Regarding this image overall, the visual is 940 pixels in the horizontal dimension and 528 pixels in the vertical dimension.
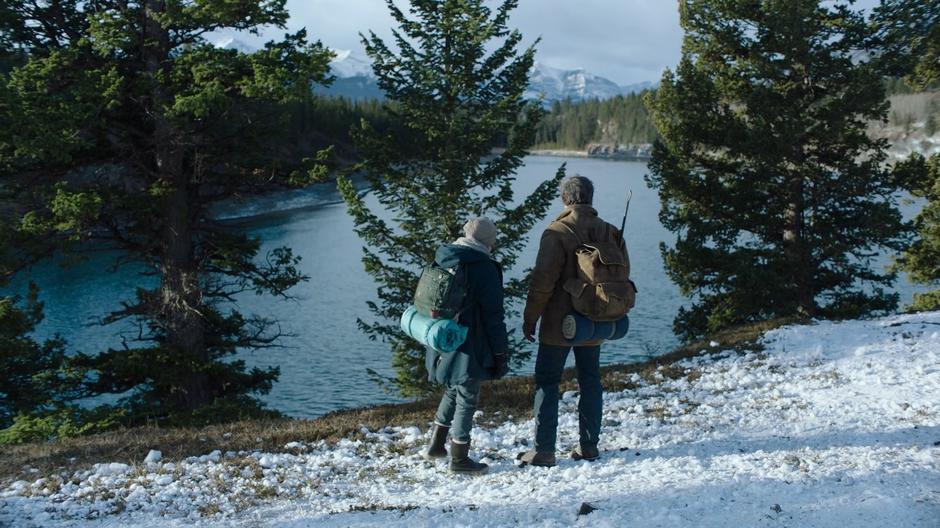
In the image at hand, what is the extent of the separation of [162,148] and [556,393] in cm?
869

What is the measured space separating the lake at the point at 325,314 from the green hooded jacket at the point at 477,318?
8058 millimetres

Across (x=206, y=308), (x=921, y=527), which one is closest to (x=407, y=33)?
(x=206, y=308)

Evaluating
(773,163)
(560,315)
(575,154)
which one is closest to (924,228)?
(773,163)

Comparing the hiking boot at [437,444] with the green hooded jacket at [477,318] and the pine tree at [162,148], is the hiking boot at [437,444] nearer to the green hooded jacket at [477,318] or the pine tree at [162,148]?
the green hooded jacket at [477,318]

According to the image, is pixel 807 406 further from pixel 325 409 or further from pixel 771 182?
pixel 325 409

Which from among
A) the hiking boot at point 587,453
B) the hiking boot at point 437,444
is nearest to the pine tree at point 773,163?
the hiking boot at point 587,453

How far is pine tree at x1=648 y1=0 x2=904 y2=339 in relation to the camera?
1479cm

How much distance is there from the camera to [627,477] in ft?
17.6

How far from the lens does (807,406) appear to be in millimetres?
7000

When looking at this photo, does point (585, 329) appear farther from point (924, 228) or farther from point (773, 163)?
point (924, 228)

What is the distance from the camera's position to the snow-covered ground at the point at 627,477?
183 inches

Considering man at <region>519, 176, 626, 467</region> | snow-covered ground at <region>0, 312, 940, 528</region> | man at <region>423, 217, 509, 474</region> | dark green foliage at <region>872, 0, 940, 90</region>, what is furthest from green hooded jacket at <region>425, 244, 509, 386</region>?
dark green foliage at <region>872, 0, 940, 90</region>

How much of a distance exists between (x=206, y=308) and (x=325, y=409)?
7.63m

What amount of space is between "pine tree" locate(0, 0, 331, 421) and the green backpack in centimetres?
586
